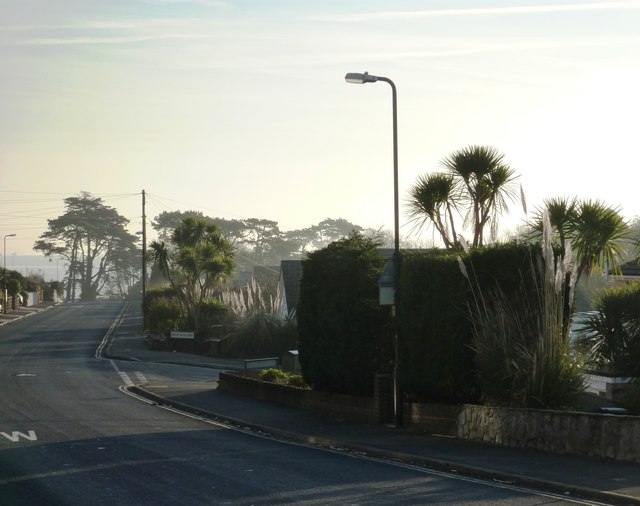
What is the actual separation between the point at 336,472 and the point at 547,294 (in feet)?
16.2

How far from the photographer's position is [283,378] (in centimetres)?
2972

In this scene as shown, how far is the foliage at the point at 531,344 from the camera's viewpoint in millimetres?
17578

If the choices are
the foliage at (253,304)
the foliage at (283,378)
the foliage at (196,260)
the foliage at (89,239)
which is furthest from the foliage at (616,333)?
Answer: the foliage at (89,239)

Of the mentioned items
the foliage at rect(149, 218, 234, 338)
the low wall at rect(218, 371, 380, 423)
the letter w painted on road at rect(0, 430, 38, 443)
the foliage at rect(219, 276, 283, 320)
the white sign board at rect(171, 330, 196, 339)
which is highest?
the foliage at rect(149, 218, 234, 338)

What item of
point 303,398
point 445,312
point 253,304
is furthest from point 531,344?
point 253,304

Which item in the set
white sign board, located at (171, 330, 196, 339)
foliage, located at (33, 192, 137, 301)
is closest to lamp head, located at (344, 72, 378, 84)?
white sign board, located at (171, 330, 196, 339)

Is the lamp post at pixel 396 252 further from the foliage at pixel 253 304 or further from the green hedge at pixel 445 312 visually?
the foliage at pixel 253 304

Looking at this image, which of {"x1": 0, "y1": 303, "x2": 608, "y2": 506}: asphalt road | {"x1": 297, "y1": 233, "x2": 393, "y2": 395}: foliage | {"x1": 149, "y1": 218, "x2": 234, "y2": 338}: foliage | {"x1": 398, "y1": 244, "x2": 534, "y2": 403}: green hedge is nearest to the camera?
{"x1": 0, "y1": 303, "x2": 608, "y2": 506}: asphalt road

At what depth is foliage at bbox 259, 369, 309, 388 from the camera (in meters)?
28.5

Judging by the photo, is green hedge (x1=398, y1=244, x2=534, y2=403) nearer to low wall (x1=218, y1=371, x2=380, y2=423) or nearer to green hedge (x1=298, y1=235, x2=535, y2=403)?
green hedge (x1=298, y1=235, x2=535, y2=403)

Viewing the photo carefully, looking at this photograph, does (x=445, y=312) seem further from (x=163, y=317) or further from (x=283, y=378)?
(x=163, y=317)

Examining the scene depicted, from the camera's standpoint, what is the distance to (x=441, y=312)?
65.5 feet

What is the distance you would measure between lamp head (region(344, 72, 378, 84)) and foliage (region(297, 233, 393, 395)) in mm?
4963

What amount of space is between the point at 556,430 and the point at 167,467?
20.3 ft
